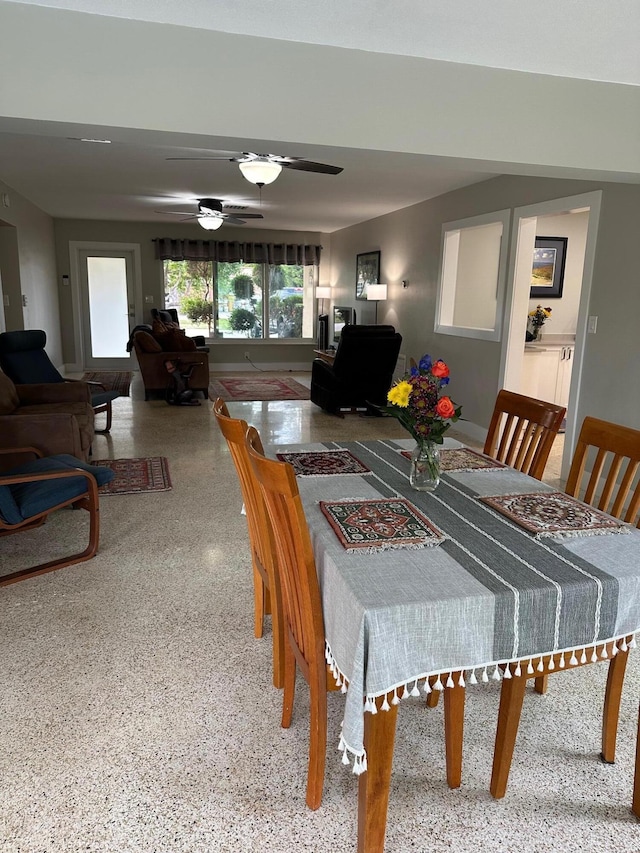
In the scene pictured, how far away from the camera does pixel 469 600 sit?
4.23 feet

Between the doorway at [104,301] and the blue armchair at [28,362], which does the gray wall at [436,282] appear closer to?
the blue armchair at [28,362]

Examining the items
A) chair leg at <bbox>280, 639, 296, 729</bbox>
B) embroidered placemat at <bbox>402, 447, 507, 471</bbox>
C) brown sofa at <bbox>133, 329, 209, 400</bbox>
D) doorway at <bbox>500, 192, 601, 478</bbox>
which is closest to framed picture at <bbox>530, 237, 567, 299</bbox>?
doorway at <bbox>500, 192, 601, 478</bbox>

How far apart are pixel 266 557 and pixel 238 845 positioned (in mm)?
764

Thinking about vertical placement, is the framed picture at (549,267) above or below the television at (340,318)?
above

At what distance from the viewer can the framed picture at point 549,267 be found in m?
6.00

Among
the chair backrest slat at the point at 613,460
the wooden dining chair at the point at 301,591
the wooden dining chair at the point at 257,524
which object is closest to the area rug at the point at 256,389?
the wooden dining chair at the point at 257,524

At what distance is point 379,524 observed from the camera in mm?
1635

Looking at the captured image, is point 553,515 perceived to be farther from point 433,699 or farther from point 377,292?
point 377,292

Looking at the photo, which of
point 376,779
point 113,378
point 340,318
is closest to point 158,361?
point 113,378

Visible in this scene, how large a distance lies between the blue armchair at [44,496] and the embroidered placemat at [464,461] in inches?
63.1

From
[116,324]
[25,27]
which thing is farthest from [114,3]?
[116,324]

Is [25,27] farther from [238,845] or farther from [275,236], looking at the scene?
[275,236]

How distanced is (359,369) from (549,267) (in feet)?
7.15

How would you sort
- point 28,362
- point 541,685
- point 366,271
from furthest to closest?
point 366,271, point 28,362, point 541,685
